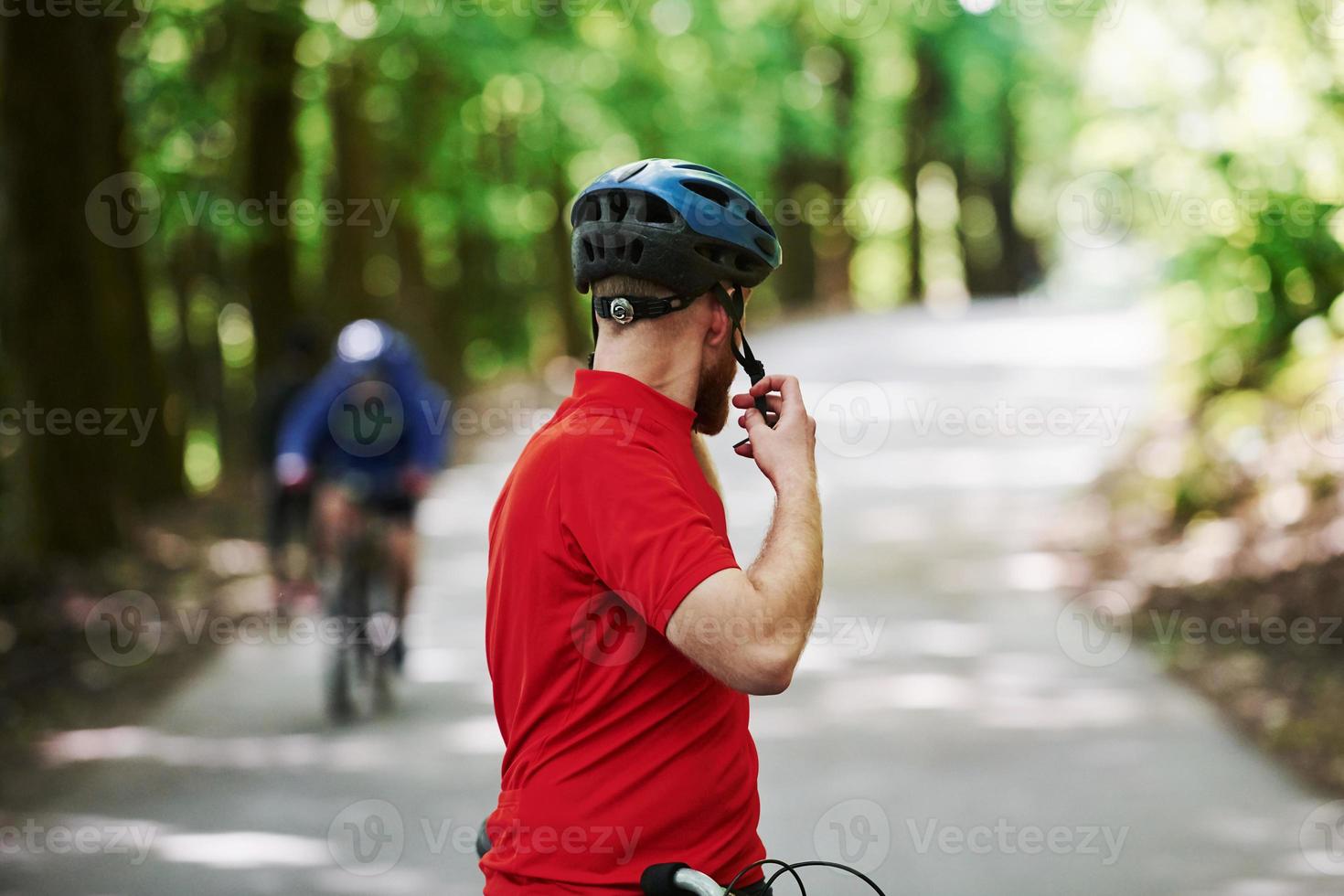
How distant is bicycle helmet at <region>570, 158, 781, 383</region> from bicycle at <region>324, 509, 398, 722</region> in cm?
646

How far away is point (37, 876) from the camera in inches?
256

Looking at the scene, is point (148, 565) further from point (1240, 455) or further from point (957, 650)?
point (1240, 455)

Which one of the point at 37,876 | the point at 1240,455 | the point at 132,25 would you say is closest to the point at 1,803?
the point at 37,876

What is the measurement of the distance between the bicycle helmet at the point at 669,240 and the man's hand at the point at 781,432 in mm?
80

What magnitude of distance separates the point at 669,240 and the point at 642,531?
546 mm

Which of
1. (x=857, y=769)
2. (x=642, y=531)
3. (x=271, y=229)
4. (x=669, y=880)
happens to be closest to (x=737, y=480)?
(x=271, y=229)

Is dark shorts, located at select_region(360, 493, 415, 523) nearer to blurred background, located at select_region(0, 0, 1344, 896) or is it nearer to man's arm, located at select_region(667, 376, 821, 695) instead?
blurred background, located at select_region(0, 0, 1344, 896)

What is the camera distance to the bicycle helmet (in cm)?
254

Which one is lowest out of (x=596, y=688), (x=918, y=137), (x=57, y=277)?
(x=596, y=688)

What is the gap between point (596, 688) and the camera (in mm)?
2439

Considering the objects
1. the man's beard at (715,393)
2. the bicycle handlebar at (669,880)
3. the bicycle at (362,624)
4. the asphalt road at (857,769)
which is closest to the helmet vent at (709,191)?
the man's beard at (715,393)

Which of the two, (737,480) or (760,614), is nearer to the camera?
(760,614)

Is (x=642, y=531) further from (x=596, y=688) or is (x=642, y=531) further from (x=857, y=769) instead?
(x=857, y=769)

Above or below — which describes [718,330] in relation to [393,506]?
above
